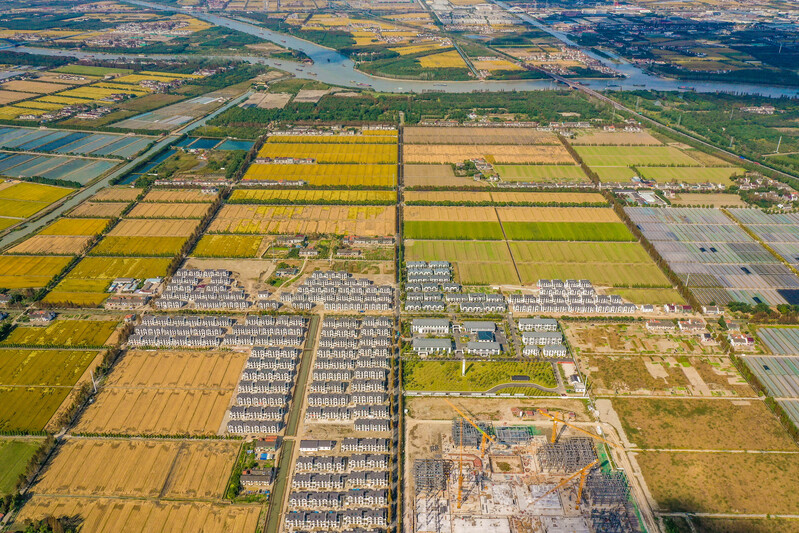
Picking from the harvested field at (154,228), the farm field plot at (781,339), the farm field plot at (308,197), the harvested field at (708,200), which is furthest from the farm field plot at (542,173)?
the harvested field at (154,228)

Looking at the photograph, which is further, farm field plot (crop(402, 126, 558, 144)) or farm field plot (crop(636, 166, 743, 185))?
farm field plot (crop(402, 126, 558, 144))

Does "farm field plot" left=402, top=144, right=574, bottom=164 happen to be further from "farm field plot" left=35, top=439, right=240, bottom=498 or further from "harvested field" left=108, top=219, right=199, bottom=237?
"farm field plot" left=35, top=439, right=240, bottom=498

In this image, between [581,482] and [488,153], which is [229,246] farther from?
[488,153]

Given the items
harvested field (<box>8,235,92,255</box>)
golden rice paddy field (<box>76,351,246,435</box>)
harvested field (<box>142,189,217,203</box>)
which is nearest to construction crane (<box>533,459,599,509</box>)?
golden rice paddy field (<box>76,351,246,435</box>)

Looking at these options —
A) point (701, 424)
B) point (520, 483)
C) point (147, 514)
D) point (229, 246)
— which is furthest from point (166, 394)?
point (701, 424)

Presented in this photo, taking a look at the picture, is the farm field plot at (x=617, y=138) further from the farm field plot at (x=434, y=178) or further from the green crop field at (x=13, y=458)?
the green crop field at (x=13, y=458)
